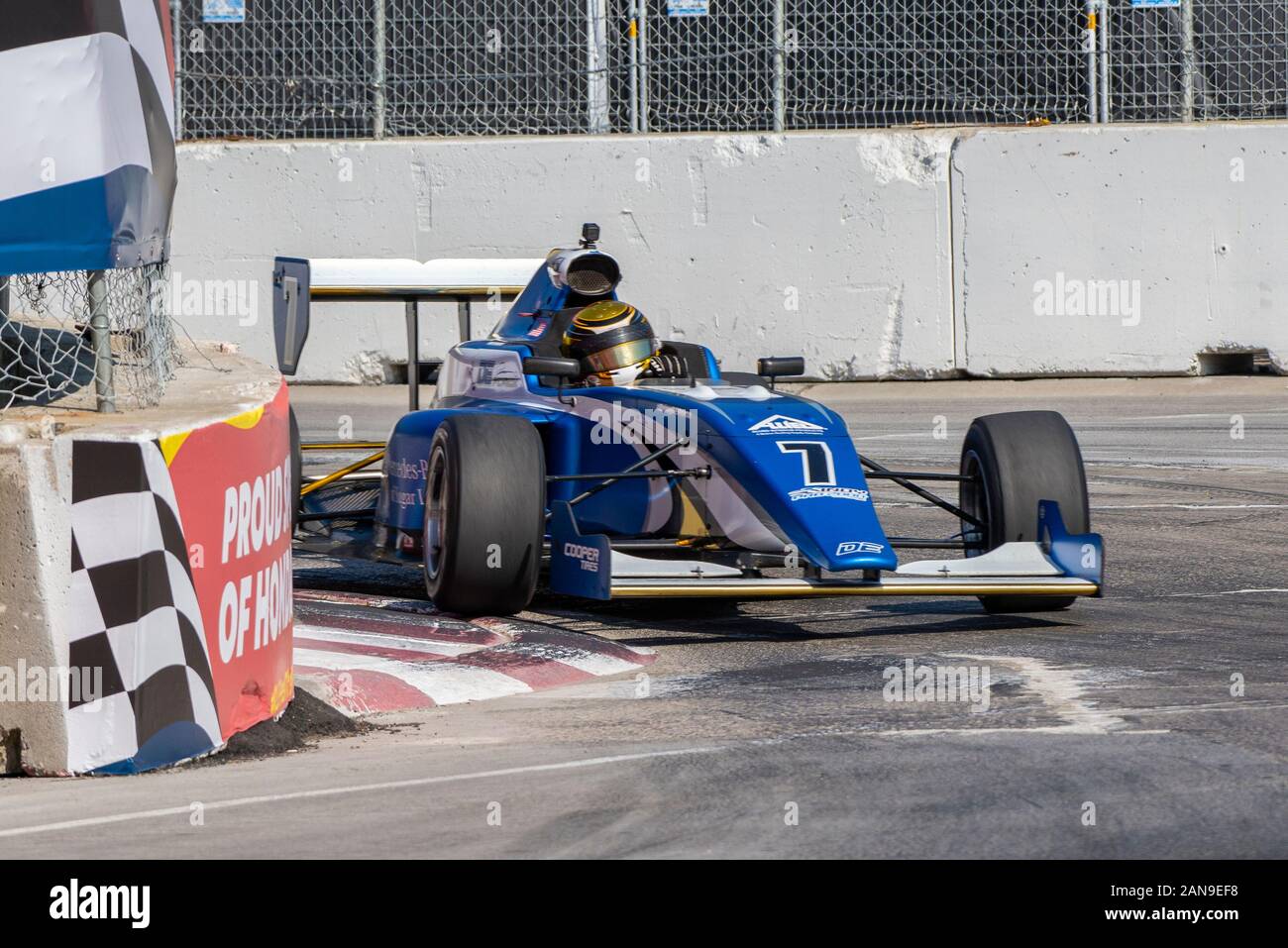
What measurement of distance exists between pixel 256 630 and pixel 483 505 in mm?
1888

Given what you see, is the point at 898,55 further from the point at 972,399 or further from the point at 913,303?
the point at 972,399

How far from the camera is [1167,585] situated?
7.80 m

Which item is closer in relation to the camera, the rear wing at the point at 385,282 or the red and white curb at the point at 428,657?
the red and white curb at the point at 428,657

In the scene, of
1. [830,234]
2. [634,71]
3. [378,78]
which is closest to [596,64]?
[634,71]

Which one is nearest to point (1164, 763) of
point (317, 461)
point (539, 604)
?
point (539, 604)

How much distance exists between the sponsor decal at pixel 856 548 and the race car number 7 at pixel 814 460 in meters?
0.30

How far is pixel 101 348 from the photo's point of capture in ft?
16.5

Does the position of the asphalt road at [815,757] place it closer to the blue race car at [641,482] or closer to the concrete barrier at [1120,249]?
the blue race car at [641,482]

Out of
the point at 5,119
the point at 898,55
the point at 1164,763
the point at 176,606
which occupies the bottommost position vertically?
the point at 1164,763

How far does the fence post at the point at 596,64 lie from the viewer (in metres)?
14.9

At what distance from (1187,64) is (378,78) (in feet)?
20.4

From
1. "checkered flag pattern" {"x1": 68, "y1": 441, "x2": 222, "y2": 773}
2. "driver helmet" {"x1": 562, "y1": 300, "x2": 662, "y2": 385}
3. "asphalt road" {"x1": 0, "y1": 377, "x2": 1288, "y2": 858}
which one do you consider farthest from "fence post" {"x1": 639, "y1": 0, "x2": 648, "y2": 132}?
"checkered flag pattern" {"x1": 68, "y1": 441, "x2": 222, "y2": 773}

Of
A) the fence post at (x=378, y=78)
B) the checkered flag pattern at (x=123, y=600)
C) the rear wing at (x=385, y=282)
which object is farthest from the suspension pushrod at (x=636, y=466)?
the fence post at (x=378, y=78)

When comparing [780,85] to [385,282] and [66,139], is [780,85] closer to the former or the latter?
[385,282]
